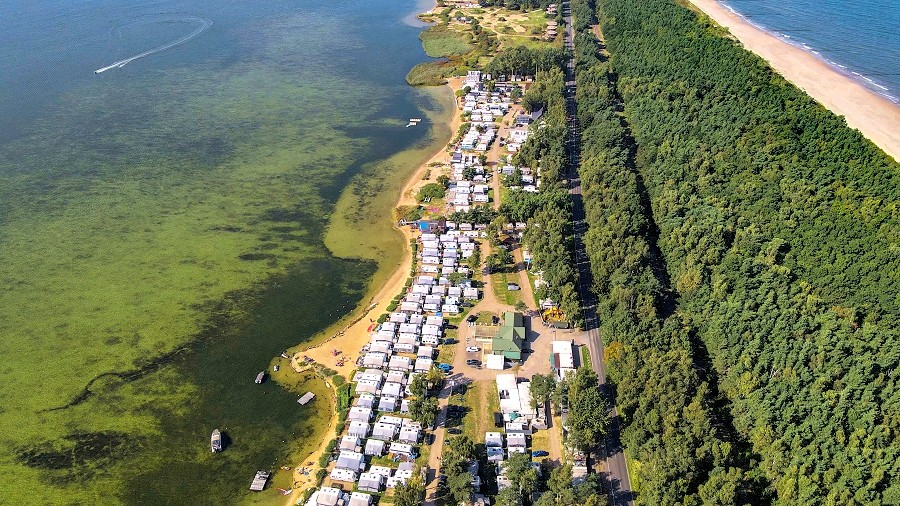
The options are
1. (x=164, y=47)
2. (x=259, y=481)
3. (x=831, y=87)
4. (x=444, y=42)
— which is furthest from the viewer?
(x=444, y=42)

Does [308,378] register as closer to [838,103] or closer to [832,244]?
[832,244]

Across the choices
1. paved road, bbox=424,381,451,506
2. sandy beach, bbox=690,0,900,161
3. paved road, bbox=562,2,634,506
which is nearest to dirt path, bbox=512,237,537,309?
paved road, bbox=562,2,634,506

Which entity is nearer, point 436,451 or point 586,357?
point 436,451

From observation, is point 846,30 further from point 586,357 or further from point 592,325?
point 586,357

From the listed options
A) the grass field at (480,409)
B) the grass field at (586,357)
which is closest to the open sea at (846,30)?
the grass field at (586,357)

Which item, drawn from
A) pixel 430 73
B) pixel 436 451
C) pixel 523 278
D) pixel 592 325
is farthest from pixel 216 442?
pixel 430 73

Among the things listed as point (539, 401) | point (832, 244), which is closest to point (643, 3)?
point (832, 244)

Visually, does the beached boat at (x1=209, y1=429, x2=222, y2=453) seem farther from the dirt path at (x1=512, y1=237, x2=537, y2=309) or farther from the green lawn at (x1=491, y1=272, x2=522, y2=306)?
the dirt path at (x1=512, y1=237, x2=537, y2=309)
